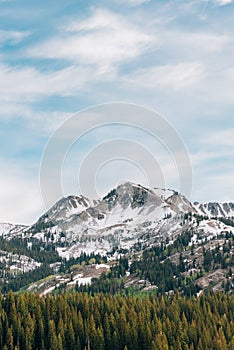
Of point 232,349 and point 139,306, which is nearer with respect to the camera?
point 232,349

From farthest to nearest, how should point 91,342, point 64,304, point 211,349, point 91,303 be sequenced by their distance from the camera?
1. point 91,303
2. point 64,304
3. point 91,342
4. point 211,349

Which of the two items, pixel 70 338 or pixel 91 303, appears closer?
pixel 70 338

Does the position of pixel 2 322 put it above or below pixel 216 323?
above

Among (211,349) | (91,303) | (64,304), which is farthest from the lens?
(91,303)

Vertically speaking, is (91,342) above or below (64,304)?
below

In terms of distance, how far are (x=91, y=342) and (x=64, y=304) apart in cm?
2387

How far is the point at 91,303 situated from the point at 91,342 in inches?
1315

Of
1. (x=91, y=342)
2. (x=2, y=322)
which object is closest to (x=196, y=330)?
(x=91, y=342)

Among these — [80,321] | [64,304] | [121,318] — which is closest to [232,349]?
[121,318]

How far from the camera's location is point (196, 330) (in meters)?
166

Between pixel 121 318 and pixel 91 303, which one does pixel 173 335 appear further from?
pixel 91 303

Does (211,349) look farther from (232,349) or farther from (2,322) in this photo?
(2,322)

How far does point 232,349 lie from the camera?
153625 millimetres

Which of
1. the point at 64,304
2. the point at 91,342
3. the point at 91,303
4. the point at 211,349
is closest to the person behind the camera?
the point at 211,349
